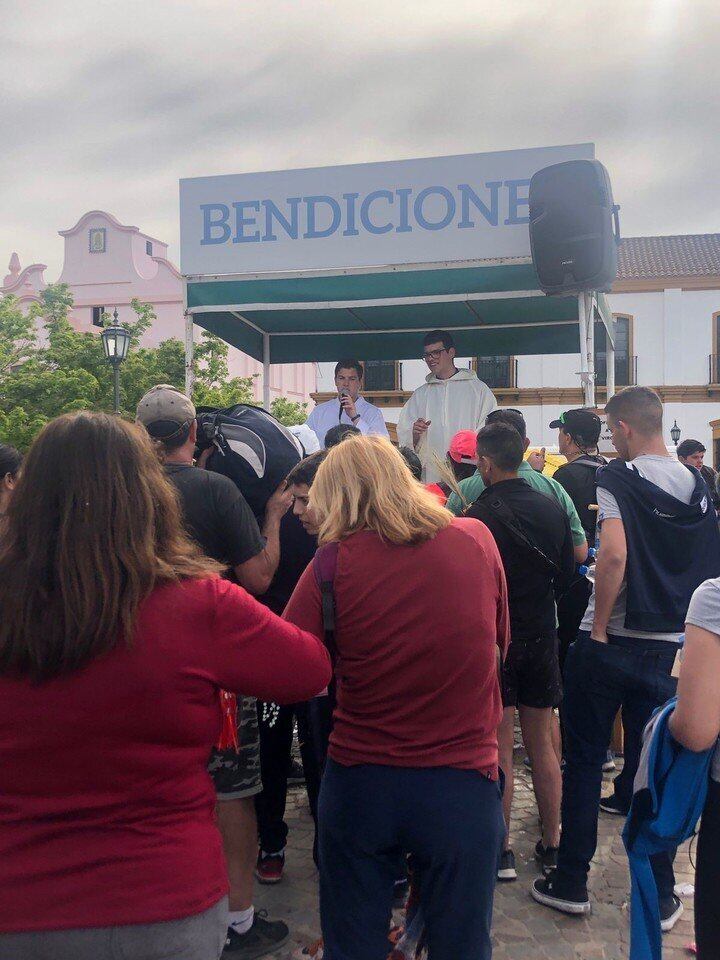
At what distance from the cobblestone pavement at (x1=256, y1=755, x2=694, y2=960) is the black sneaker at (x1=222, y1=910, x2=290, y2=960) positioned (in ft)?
0.16

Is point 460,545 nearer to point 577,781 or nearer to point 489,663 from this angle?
point 489,663

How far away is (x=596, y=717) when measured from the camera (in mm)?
3381

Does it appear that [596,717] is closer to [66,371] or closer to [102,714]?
[102,714]

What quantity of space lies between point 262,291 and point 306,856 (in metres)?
4.36

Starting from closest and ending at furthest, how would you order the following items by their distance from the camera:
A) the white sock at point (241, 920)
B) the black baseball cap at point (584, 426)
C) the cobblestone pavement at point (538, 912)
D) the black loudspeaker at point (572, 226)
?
the white sock at point (241, 920)
the cobblestone pavement at point (538, 912)
the black baseball cap at point (584, 426)
the black loudspeaker at point (572, 226)

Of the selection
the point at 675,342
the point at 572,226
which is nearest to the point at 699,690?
the point at 572,226

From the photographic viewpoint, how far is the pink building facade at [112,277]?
132 ft

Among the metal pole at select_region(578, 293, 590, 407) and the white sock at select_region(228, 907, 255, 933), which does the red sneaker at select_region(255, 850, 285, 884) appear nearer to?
the white sock at select_region(228, 907, 255, 933)

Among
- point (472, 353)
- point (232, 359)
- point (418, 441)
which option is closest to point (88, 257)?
point (232, 359)

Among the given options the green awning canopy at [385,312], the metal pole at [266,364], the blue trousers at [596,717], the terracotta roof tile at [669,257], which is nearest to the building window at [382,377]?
the terracotta roof tile at [669,257]

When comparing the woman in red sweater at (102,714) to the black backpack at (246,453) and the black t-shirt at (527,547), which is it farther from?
the black t-shirt at (527,547)

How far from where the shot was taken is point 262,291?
6793 millimetres

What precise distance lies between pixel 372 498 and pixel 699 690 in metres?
0.91

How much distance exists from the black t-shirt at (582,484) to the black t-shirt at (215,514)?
2.61 meters
